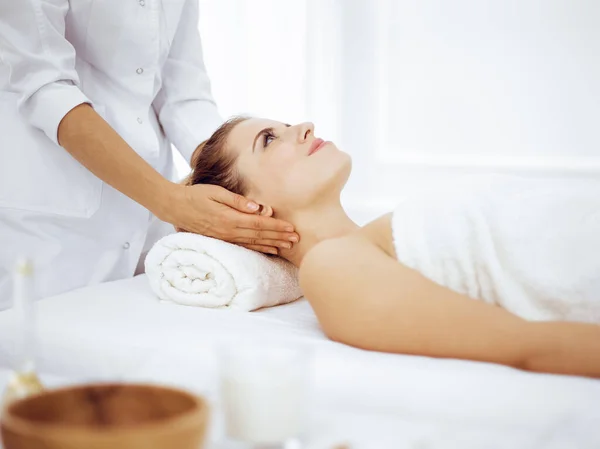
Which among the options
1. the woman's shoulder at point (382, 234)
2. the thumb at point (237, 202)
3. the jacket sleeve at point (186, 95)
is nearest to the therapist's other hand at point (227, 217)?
the thumb at point (237, 202)

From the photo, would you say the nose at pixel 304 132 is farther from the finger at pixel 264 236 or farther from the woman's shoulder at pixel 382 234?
the woman's shoulder at pixel 382 234

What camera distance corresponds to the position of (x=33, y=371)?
0.93 meters

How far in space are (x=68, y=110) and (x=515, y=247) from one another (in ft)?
3.52

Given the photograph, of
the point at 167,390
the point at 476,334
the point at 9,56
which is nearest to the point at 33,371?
the point at 167,390

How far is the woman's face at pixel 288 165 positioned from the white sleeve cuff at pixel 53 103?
40 centimetres

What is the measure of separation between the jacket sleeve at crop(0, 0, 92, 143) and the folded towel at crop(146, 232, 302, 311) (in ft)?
1.36

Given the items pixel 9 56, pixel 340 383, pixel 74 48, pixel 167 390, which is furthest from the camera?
pixel 74 48

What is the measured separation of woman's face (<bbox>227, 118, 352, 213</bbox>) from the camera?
172 cm

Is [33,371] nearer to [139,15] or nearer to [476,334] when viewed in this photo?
[476,334]

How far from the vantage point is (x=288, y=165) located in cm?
175

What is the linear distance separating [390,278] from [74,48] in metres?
1.16

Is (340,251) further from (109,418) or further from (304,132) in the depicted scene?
(109,418)

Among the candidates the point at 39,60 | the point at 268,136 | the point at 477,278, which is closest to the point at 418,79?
the point at 268,136

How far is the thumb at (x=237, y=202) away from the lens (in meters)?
1.71
